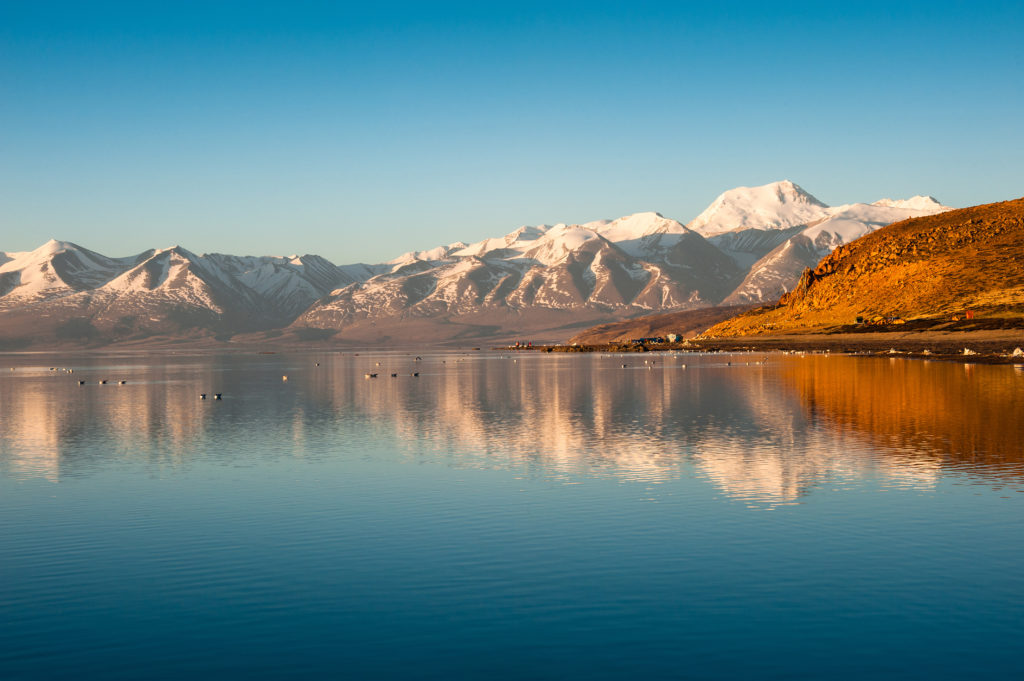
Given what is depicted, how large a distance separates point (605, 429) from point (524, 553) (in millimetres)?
34151

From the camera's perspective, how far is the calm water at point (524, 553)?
1847 cm

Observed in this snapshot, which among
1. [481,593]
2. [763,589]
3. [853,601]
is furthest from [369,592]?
[853,601]

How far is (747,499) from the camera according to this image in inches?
1331

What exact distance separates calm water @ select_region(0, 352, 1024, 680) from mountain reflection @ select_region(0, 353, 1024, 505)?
41cm

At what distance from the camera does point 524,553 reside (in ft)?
86.2

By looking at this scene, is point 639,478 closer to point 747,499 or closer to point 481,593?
point 747,499

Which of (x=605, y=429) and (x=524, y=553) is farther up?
(x=524, y=553)

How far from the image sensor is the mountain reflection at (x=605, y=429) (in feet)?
138

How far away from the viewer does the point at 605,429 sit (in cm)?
6000

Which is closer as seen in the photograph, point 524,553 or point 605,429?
point 524,553

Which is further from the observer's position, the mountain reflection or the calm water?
the mountain reflection

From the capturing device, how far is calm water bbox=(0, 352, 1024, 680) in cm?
1847

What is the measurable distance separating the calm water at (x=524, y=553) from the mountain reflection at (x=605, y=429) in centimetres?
41

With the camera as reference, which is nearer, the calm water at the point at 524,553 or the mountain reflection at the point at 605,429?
the calm water at the point at 524,553
